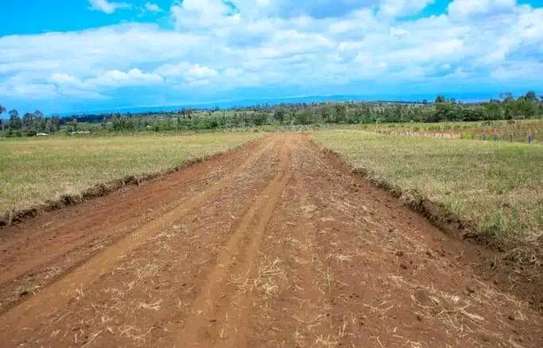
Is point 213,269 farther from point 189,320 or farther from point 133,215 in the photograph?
point 133,215

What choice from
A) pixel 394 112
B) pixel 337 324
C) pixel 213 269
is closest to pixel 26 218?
pixel 213 269

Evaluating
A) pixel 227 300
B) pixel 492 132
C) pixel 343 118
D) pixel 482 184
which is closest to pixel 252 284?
pixel 227 300

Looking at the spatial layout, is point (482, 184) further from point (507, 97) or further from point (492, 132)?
point (507, 97)

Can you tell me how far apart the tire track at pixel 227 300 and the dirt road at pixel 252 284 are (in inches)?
0.8

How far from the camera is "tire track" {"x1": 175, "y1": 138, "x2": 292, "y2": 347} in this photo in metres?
5.36

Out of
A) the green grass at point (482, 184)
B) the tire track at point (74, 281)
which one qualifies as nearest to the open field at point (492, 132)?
the green grass at point (482, 184)

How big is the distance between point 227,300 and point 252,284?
0.62m

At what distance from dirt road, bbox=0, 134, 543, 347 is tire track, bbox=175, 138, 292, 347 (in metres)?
0.02

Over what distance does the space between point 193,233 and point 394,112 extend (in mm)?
137078

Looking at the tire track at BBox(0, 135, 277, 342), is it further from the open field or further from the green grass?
the open field

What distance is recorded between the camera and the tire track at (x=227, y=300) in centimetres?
536

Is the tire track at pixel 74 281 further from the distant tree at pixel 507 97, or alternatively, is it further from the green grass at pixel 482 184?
the distant tree at pixel 507 97

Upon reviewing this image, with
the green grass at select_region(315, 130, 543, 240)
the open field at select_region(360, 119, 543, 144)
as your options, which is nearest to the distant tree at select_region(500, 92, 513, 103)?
the open field at select_region(360, 119, 543, 144)

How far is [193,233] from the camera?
979cm
